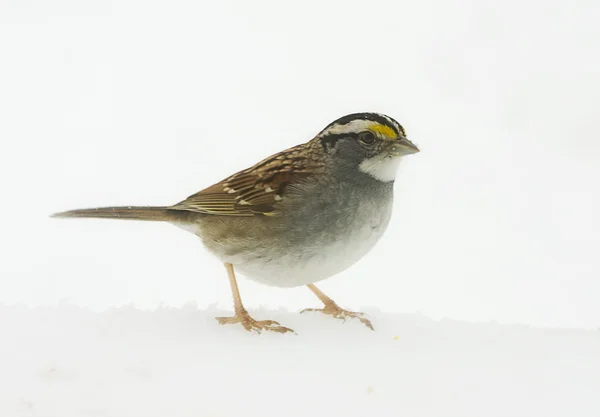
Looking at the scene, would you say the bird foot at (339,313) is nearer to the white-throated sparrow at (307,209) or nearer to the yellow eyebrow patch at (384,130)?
the white-throated sparrow at (307,209)

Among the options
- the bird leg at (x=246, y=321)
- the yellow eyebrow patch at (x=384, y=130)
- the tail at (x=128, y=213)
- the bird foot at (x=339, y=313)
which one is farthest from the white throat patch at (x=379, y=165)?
the tail at (x=128, y=213)

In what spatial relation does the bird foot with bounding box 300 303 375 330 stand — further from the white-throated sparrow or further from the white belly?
the white belly

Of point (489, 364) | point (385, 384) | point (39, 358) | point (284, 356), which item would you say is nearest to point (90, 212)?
point (39, 358)

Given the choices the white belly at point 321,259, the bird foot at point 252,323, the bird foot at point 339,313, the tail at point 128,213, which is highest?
the tail at point 128,213

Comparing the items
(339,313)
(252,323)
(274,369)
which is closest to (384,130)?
(339,313)

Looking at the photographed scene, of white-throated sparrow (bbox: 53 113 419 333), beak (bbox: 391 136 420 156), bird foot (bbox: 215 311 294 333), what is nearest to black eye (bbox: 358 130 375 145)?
white-throated sparrow (bbox: 53 113 419 333)

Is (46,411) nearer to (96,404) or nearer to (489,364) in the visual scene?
(96,404)

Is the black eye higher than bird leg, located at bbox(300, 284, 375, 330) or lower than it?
higher
